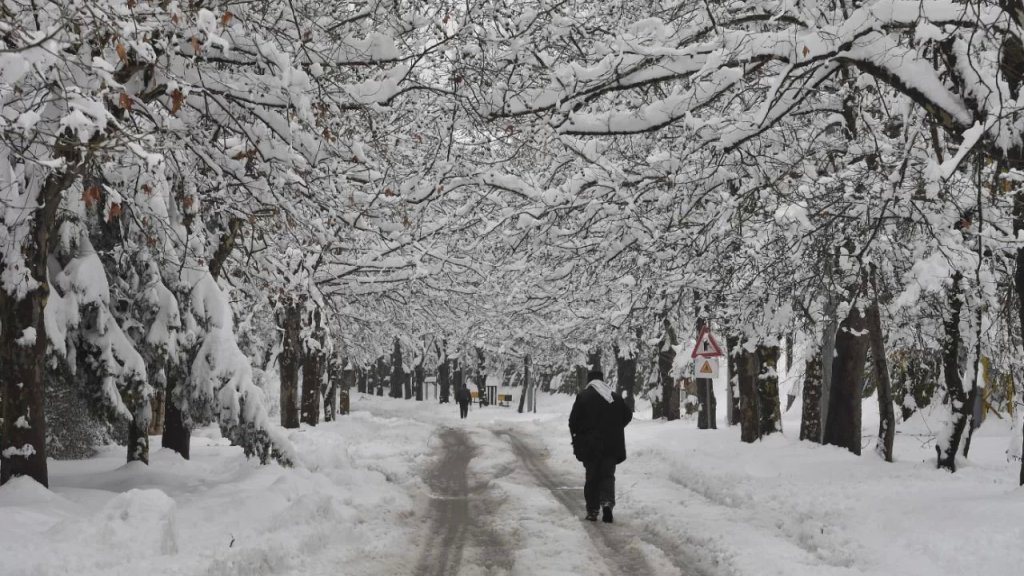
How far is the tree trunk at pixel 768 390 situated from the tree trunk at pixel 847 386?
2325mm

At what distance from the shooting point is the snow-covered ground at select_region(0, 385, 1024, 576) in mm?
6227

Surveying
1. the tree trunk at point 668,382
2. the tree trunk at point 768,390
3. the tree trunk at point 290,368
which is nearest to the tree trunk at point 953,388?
the tree trunk at point 768,390

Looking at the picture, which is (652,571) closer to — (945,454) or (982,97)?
(982,97)

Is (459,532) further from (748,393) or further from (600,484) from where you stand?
(748,393)

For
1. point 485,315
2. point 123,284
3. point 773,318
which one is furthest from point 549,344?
point 123,284

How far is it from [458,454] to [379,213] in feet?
26.3

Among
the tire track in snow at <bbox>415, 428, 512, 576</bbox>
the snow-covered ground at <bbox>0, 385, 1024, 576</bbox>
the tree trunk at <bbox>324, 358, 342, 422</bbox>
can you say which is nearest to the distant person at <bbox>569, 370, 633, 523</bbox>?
the snow-covered ground at <bbox>0, 385, 1024, 576</bbox>

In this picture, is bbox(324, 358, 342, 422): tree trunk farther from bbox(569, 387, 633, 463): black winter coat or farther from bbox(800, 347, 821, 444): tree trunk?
bbox(569, 387, 633, 463): black winter coat

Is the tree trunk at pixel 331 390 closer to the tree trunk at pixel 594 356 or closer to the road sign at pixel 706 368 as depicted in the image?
the tree trunk at pixel 594 356

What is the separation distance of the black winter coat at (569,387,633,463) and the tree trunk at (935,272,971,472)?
4.16 m

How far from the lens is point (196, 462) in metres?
11.4

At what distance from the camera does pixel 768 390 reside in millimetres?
16641

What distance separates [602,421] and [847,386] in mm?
5438

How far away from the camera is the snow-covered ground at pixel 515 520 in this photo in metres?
6.23
